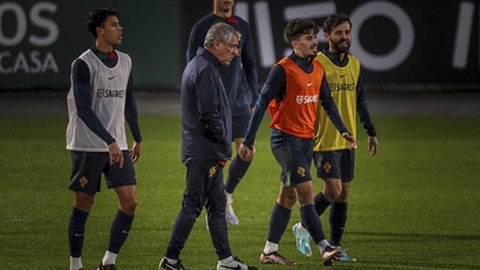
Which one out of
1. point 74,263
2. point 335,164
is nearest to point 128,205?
point 74,263

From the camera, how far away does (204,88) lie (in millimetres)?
8984

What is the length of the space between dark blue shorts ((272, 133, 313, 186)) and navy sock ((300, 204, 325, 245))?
24cm

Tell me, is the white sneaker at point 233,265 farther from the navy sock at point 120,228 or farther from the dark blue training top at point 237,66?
the dark blue training top at point 237,66

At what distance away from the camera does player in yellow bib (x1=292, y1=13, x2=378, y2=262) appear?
10.1 m

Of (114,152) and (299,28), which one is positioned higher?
(299,28)

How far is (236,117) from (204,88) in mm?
3372

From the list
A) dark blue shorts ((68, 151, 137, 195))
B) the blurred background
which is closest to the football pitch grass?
dark blue shorts ((68, 151, 137, 195))

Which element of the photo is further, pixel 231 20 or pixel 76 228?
pixel 231 20

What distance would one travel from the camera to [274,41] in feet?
85.7

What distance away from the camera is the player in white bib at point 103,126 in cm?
900

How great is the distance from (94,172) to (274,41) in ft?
56.8

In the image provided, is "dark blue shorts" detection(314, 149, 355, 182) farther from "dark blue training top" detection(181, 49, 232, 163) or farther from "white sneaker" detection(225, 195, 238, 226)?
"white sneaker" detection(225, 195, 238, 226)

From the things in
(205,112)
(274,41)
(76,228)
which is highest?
(205,112)

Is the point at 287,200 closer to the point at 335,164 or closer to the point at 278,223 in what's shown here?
the point at 278,223
